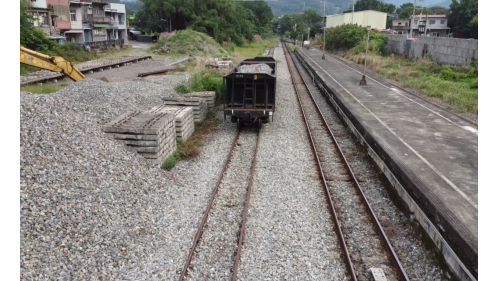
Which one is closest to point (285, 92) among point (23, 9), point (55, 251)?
point (55, 251)

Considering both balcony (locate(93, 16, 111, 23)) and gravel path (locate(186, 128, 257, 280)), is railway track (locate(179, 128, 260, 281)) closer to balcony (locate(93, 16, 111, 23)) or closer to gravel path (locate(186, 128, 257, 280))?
gravel path (locate(186, 128, 257, 280))

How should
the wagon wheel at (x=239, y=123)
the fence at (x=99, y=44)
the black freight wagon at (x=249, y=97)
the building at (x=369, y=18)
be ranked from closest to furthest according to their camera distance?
the black freight wagon at (x=249, y=97)
the wagon wheel at (x=239, y=123)
the fence at (x=99, y=44)
the building at (x=369, y=18)

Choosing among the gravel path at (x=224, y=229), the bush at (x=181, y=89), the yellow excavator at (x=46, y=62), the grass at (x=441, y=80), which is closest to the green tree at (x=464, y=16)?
the grass at (x=441, y=80)

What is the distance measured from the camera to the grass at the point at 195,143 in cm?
1119

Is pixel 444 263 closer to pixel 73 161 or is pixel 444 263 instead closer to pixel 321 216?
pixel 321 216

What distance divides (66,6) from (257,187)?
44.6 metres

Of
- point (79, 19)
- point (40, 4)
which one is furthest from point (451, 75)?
point (79, 19)

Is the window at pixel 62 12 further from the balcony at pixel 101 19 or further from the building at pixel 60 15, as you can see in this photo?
the balcony at pixel 101 19

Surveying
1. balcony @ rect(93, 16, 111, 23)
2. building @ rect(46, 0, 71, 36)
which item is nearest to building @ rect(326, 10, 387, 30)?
balcony @ rect(93, 16, 111, 23)

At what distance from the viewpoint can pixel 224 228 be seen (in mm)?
7859

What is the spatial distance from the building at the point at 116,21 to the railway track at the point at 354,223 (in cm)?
5458

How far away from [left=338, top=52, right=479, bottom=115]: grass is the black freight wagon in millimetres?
9544

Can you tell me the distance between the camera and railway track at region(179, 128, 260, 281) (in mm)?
6574

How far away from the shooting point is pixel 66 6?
145 feet
